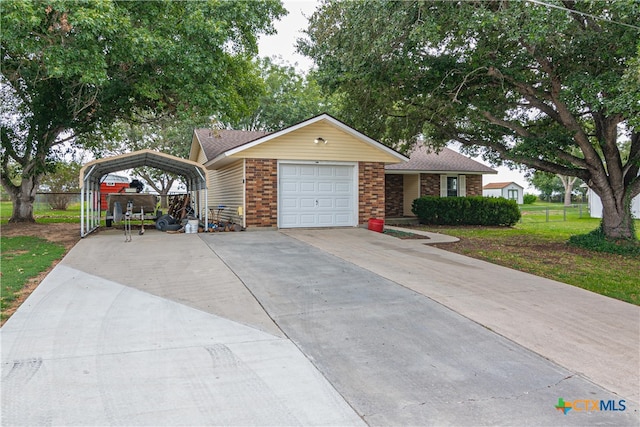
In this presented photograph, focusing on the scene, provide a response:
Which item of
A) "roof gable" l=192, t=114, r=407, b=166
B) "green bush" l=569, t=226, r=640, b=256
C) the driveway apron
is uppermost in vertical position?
"roof gable" l=192, t=114, r=407, b=166

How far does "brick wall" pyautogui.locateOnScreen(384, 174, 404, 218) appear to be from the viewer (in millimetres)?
20703

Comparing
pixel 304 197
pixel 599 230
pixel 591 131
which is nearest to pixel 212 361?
pixel 304 197

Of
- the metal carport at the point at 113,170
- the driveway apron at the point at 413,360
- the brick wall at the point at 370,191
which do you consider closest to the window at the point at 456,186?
the brick wall at the point at 370,191

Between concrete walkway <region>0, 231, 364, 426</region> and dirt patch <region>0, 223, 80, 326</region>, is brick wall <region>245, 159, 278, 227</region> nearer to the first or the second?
dirt patch <region>0, 223, 80, 326</region>

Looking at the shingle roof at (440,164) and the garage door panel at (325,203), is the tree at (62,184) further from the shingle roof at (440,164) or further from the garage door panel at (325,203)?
the shingle roof at (440,164)

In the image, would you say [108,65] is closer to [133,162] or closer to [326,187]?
[133,162]

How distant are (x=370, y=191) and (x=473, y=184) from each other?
912 cm

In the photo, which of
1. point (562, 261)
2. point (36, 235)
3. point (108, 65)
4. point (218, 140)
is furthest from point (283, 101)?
point (562, 261)

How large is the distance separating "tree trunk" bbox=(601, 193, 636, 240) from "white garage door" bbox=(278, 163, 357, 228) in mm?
7554

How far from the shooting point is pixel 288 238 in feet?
37.6

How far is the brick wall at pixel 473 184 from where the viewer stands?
21.2 metres

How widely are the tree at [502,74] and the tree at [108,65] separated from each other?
9.72ft

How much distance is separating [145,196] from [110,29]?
8.46m

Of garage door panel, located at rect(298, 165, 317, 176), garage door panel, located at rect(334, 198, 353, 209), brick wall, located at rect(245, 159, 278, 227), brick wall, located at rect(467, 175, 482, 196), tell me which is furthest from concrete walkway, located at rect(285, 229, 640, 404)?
brick wall, located at rect(467, 175, 482, 196)
